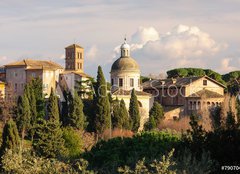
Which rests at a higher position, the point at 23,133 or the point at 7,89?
the point at 7,89

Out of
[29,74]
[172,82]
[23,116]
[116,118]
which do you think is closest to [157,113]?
[116,118]

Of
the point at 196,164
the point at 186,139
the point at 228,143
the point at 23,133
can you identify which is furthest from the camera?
the point at 23,133

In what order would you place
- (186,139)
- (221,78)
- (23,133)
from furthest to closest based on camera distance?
(221,78) < (23,133) < (186,139)

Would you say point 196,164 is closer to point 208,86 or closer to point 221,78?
point 208,86

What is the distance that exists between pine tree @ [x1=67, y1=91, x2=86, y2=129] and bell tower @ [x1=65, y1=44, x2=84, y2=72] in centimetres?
3603

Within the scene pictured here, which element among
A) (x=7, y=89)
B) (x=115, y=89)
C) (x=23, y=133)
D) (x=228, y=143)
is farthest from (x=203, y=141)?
(x=115, y=89)

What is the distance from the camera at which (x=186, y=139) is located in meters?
14.9

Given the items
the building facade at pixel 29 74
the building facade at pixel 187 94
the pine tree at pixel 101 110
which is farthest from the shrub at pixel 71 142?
the building facade at pixel 187 94

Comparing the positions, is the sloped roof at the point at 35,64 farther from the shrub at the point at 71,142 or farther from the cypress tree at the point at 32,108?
the shrub at the point at 71,142

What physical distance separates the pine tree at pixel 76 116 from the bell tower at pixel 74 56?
1418 inches

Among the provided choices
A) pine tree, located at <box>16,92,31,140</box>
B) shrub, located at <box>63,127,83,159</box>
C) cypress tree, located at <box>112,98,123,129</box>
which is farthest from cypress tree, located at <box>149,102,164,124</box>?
shrub, located at <box>63,127,83,159</box>

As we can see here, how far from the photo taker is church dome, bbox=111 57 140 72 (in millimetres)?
60594

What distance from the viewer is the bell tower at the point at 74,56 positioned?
8150 centimetres

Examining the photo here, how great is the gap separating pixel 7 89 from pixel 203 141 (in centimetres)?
4111
